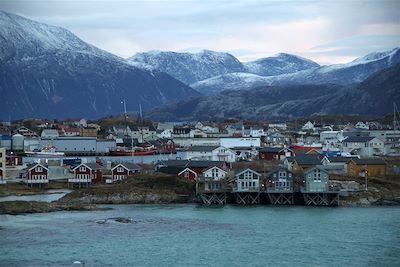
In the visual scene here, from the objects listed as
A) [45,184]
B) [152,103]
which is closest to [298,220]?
[45,184]

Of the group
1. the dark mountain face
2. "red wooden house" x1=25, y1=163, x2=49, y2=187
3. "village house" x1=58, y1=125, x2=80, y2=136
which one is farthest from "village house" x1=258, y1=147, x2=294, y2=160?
the dark mountain face

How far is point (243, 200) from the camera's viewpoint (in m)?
31.8

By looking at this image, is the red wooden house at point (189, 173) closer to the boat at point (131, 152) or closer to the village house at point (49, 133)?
the boat at point (131, 152)

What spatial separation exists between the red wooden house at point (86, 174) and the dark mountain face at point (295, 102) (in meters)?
70.4

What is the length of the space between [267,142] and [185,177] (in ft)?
79.6

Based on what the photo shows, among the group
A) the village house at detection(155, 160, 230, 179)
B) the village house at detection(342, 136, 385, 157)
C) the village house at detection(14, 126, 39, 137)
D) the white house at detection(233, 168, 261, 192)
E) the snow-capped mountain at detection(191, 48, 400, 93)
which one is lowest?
the white house at detection(233, 168, 261, 192)

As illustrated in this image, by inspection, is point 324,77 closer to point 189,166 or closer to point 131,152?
point 131,152

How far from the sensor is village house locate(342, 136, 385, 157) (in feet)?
158

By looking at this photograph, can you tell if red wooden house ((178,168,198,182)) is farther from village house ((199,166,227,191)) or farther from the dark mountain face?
the dark mountain face

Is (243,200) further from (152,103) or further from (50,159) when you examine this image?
(152,103)

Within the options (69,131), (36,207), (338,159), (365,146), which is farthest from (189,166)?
(69,131)

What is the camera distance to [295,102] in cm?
12350

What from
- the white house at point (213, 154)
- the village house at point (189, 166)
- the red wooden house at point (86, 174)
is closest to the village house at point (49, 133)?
the white house at point (213, 154)

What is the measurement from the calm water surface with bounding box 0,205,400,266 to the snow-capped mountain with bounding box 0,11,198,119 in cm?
9411
